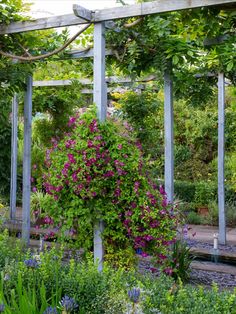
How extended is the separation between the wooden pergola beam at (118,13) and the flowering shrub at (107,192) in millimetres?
774

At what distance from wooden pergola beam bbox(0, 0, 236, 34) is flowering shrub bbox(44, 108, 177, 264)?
774 millimetres

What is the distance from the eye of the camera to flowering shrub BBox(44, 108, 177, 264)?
3695 millimetres

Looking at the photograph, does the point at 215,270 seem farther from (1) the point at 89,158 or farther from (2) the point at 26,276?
(2) the point at 26,276

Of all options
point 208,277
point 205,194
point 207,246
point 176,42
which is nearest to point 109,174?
point 208,277

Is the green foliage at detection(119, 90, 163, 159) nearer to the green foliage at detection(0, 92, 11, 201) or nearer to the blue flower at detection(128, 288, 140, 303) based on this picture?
the green foliage at detection(0, 92, 11, 201)

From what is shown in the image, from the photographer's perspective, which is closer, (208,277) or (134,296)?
(134,296)

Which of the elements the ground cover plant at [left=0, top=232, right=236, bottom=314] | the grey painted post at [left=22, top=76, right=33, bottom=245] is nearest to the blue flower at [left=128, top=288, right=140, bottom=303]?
the ground cover plant at [left=0, top=232, right=236, bottom=314]

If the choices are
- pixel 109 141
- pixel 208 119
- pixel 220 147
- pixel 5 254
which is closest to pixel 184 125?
pixel 208 119

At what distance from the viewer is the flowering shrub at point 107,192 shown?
12.1 feet

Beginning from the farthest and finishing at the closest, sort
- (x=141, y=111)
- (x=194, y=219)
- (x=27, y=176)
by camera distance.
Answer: (x=141, y=111) < (x=194, y=219) < (x=27, y=176)

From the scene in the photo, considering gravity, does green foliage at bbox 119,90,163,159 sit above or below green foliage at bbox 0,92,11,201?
above

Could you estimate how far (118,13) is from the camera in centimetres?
386

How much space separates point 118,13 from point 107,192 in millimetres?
1367

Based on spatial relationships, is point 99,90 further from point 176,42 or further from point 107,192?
point 176,42
